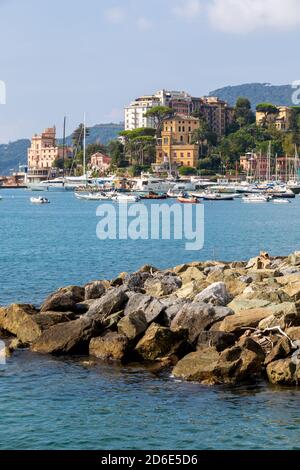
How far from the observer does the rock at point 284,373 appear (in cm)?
1520

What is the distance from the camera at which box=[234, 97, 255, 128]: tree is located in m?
179

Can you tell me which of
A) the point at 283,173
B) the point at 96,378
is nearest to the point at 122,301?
the point at 96,378

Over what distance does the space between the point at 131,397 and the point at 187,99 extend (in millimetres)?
174062

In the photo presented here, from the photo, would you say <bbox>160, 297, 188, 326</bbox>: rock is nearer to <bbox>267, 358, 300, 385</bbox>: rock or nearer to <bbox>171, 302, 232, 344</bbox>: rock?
<bbox>171, 302, 232, 344</bbox>: rock

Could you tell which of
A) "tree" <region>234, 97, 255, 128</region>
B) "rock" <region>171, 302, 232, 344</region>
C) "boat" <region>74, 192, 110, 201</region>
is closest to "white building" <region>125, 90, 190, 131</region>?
"tree" <region>234, 97, 255, 128</region>

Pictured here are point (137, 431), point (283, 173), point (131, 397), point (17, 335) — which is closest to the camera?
point (137, 431)

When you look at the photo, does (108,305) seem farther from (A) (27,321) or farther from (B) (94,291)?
(B) (94,291)

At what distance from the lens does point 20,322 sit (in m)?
18.9

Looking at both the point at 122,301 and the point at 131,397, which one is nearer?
the point at 131,397

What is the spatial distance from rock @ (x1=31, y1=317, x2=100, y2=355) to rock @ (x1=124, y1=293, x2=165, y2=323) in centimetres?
102

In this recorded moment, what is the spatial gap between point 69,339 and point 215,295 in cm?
347

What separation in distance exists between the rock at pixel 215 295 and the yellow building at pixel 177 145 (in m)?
134
